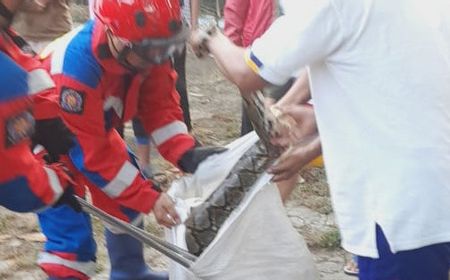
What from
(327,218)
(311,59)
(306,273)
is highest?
(311,59)

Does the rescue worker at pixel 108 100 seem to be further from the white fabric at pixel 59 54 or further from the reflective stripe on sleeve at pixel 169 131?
the reflective stripe on sleeve at pixel 169 131

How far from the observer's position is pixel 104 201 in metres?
3.29

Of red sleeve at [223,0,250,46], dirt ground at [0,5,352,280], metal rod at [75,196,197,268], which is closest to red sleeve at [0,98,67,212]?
metal rod at [75,196,197,268]

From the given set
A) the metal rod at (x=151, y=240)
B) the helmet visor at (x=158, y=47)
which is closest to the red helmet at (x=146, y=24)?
the helmet visor at (x=158, y=47)

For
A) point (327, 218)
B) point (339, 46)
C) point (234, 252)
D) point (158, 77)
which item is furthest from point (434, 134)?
point (327, 218)

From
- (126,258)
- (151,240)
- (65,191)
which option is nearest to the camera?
(65,191)

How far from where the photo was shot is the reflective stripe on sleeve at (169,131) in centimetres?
341

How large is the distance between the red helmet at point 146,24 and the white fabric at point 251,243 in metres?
0.47

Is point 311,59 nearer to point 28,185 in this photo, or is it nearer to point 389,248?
point 389,248

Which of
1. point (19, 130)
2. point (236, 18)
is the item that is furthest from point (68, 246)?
point (236, 18)

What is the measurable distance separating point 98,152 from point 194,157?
44cm

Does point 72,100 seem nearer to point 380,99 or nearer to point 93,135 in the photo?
point 93,135

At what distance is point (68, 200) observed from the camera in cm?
280

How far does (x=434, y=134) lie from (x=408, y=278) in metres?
0.41
